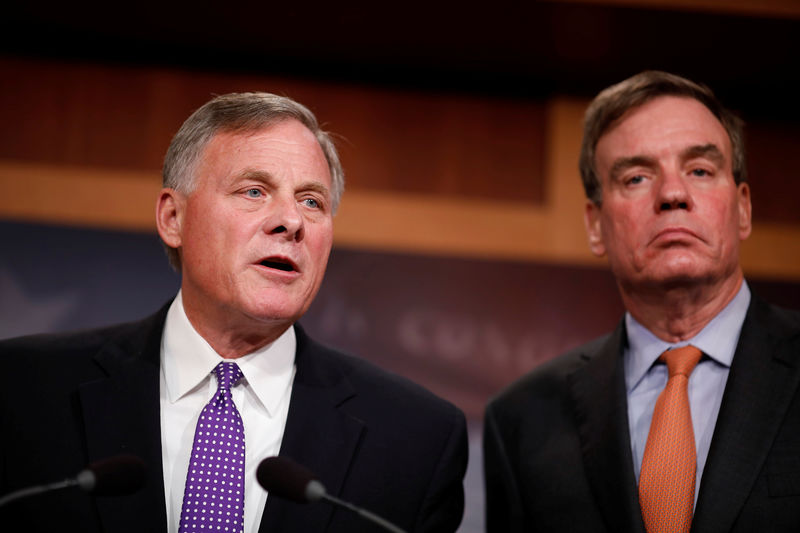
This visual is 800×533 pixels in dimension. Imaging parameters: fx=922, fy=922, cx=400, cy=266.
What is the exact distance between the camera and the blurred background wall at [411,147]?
3.12 metres

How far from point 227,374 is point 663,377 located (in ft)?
3.57

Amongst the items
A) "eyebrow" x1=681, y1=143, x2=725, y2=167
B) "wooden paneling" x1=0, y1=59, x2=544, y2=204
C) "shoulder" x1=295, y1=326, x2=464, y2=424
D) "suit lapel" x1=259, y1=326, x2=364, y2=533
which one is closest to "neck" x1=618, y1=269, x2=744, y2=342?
"eyebrow" x1=681, y1=143, x2=725, y2=167

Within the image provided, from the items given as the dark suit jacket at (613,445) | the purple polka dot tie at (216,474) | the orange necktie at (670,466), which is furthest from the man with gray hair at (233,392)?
the orange necktie at (670,466)

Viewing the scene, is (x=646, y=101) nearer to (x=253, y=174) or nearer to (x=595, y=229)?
(x=595, y=229)

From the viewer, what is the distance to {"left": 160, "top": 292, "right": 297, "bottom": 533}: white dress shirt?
1.93 meters

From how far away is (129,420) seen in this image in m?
1.96

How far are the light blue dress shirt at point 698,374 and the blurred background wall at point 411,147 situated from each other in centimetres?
83

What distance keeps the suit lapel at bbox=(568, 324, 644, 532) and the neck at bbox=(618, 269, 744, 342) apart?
0.13 metres

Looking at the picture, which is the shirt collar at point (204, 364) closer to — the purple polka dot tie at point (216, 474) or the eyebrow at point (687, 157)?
the purple polka dot tie at point (216, 474)

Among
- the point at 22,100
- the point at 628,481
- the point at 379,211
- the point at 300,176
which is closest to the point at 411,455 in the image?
the point at 628,481

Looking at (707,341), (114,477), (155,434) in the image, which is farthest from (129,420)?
(707,341)

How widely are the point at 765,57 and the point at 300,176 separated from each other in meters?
1.91

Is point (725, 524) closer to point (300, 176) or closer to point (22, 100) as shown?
point (300, 176)

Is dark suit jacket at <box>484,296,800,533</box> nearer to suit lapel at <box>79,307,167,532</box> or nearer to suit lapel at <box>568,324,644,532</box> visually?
suit lapel at <box>568,324,644,532</box>
